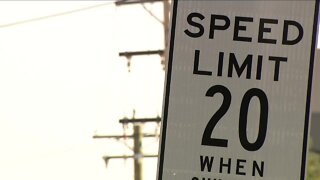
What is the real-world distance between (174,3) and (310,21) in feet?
2.04

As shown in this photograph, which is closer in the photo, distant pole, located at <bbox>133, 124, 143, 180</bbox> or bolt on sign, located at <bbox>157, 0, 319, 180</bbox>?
bolt on sign, located at <bbox>157, 0, 319, 180</bbox>

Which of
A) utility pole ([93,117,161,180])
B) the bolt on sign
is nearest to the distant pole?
utility pole ([93,117,161,180])

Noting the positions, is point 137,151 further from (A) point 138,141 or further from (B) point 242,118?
(B) point 242,118

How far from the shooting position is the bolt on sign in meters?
3.43

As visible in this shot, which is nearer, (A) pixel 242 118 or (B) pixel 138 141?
(A) pixel 242 118

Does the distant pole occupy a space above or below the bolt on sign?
below

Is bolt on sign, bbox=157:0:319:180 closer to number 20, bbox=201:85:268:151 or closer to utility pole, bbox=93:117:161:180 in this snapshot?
number 20, bbox=201:85:268:151

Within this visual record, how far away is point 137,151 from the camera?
29.3m

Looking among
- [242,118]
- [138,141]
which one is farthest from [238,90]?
[138,141]

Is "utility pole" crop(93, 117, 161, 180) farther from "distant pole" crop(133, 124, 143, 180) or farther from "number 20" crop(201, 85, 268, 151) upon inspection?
"number 20" crop(201, 85, 268, 151)

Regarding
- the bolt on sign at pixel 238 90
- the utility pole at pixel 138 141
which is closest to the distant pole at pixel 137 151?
the utility pole at pixel 138 141

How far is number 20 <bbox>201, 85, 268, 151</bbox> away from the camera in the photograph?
11.3 ft

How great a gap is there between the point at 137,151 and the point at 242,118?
25.9 metres

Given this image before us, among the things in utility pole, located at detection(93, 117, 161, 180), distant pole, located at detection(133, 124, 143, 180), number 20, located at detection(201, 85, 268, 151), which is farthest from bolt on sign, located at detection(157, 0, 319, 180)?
distant pole, located at detection(133, 124, 143, 180)
